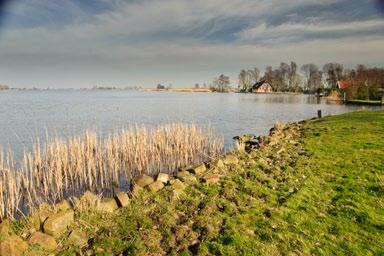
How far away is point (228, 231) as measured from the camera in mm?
5152

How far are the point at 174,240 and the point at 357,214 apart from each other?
139 inches

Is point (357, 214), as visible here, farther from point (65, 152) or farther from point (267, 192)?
point (65, 152)

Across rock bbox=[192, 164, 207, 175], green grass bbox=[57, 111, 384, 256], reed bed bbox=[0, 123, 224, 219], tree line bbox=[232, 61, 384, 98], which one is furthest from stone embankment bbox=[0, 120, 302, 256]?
tree line bbox=[232, 61, 384, 98]

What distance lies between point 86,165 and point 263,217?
657 centimetres

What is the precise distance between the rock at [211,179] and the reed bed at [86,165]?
2.96 metres

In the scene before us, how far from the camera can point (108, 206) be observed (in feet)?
20.2

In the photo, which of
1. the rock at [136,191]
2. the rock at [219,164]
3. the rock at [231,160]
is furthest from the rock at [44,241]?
the rock at [231,160]

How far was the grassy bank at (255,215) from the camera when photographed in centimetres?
479

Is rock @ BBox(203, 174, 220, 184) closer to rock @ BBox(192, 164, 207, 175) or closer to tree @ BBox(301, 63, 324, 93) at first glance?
rock @ BBox(192, 164, 207, 175)

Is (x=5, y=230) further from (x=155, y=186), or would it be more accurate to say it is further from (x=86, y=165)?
(x=86, y=165)

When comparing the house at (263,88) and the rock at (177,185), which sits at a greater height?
the house at (263,88)

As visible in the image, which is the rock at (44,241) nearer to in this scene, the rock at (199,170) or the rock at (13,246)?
the rock at (13,246)

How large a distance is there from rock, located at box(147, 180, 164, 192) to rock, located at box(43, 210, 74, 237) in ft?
6.86

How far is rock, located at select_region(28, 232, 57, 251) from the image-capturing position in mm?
4805
